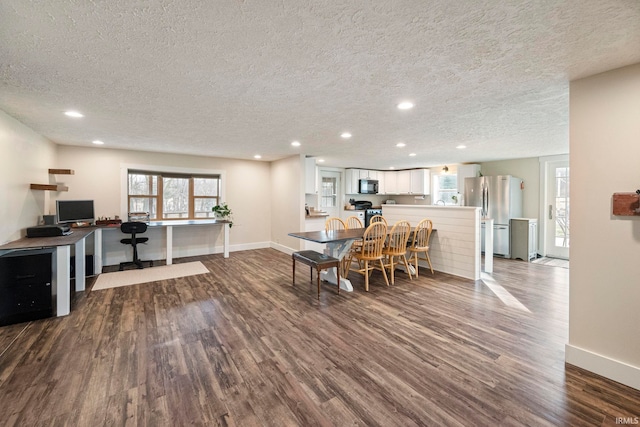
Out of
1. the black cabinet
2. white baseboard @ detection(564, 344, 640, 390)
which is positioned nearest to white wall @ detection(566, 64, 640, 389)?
white baseboard @ detection(564, 344, 640, 390)

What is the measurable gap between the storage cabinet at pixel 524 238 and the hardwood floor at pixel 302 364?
230 centimetres

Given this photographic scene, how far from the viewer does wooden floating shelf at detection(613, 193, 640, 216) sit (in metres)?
1.88

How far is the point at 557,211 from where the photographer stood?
6023mm

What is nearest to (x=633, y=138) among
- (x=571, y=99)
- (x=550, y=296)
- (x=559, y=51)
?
(x=571, y=99)

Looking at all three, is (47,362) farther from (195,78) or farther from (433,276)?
(433,276)

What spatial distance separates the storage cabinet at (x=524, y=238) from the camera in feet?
19.1

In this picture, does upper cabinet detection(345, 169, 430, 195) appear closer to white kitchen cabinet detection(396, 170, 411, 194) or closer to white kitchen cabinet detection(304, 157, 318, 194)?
white kitchen cabinet detection(396, 170, 411, 194)

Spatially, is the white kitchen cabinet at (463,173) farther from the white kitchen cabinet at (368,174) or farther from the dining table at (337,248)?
the dining table at (337,248)

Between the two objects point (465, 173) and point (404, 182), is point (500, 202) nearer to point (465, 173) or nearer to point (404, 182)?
point (465, 173)

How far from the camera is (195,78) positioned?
7.28 feet

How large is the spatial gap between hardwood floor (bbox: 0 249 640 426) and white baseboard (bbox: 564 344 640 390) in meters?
0.06

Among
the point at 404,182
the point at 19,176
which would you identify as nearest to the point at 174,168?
the point at 19,176

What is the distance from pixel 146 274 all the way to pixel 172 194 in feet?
6.75

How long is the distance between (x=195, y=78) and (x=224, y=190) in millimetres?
4639
